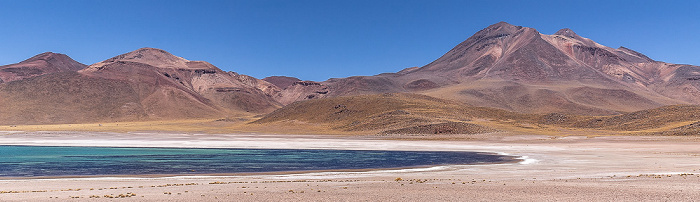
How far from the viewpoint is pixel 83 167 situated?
121 feet

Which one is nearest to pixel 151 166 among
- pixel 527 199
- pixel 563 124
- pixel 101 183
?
pixel 101 183

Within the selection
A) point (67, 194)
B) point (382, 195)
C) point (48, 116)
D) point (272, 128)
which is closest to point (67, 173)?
point (67, 194)

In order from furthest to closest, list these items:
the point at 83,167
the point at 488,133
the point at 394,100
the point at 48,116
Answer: the point at 48,116 < the point at 394,100 < the point at 488,133 < the point at 83,167

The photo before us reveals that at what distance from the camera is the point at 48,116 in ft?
626

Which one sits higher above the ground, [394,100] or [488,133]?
[394,100]

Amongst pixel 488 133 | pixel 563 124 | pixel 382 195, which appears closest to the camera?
pixel 382 195

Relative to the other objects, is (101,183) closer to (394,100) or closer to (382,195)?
(382,195)

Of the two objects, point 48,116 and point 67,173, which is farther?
point 48,116

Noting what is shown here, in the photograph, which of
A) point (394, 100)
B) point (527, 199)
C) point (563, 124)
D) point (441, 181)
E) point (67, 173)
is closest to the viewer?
point (527, 199)

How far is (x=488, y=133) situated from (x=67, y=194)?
76505 millimetres

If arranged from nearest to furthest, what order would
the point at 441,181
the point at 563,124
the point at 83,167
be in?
the point at 441,181 < the point at 83,167 < the point at 563,124

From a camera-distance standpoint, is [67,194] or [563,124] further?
[563,124]

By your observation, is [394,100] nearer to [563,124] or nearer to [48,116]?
[563,124]

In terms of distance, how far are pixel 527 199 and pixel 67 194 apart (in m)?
16.5
